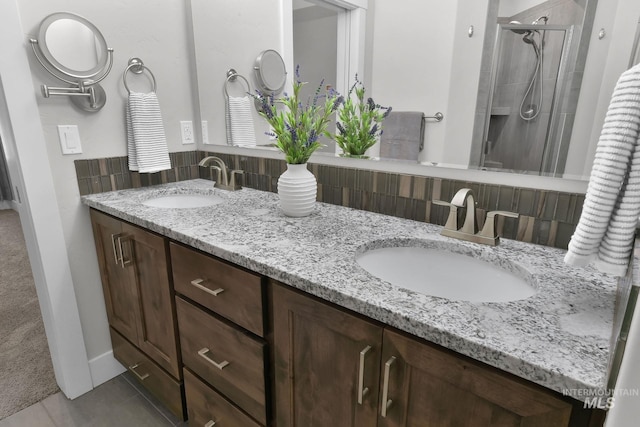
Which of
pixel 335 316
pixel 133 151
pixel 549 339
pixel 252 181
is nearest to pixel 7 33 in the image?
pixel 133 151

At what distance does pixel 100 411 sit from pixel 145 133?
48.9 inches

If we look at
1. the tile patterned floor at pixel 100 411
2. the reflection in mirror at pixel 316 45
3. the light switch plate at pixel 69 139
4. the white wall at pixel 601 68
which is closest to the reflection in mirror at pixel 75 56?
the light switch plate at pixel 69 139

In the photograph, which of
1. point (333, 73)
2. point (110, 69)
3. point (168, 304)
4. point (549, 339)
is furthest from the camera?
point (110, 69)

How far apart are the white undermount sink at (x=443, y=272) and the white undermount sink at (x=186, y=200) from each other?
92 cm

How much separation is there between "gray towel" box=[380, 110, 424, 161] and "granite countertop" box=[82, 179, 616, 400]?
0.23m

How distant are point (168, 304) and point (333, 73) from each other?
1032 millimetres

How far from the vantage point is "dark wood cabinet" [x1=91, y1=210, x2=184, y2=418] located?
1270 mm

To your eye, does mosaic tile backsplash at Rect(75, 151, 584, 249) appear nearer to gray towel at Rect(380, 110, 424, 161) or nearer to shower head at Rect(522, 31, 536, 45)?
gray towel at Rect(380, 110, 424, 161)

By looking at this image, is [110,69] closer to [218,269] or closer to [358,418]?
[218,269]

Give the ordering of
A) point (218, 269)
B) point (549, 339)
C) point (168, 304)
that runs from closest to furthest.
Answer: point (549, 339), point (218, 269), point (168, 304)

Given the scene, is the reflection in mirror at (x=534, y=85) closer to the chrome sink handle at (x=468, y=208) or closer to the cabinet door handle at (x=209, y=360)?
the chrome sink handle at (x=468, y=208)

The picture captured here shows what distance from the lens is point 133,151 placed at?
5.43 ft

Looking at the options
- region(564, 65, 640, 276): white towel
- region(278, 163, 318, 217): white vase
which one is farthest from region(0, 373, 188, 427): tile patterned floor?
region(564, 65, 640, 276): white towel

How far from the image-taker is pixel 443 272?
1025mm
